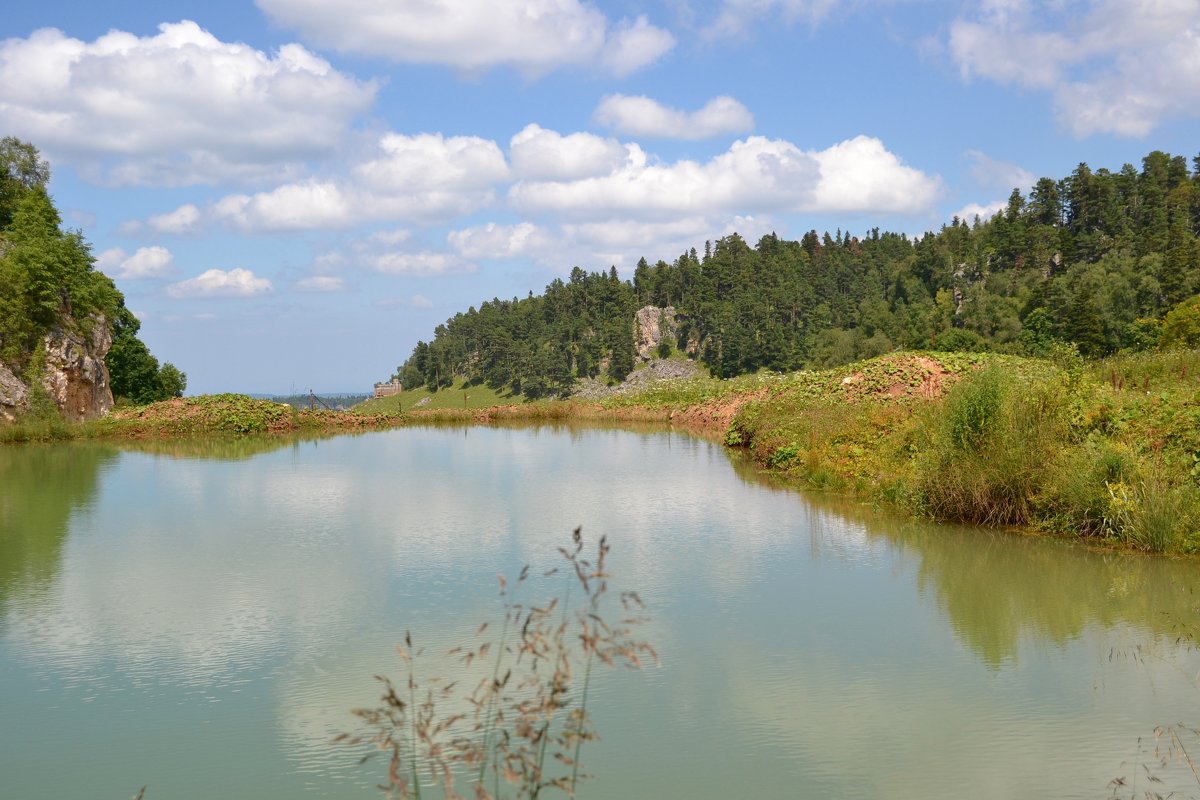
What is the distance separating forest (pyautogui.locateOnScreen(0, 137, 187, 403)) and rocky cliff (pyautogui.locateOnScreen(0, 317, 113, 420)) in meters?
0.37

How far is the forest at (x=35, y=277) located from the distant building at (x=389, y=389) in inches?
4074

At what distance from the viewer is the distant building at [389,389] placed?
6137 inches

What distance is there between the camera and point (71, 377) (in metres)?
39.3

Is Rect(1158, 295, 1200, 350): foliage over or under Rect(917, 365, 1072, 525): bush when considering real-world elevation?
over

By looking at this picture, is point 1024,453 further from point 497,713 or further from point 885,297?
point 885,297

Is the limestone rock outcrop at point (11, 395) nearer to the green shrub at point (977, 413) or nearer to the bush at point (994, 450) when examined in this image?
the bush at point (994, 450)

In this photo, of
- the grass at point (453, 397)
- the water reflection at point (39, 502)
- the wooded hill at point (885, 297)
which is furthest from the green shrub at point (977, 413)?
the grass at point (453, 397)

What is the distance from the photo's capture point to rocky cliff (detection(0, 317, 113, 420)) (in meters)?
35.5

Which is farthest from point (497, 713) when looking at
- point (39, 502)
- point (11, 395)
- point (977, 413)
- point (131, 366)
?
point (131, 366)

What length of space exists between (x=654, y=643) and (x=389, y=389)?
153792 mm

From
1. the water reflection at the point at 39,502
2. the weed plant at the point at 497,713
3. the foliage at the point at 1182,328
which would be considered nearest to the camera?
the weed plant at the point at 497,713

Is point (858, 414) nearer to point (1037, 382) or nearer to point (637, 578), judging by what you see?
point (1037, 382)

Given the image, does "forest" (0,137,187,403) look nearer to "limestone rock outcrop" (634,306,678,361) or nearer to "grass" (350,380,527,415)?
"grass" (350,380,527,415)

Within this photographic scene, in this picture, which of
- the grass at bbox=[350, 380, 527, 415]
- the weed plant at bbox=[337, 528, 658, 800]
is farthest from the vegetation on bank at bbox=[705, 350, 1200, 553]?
the grass at bbox=[350, 380, 527, 415]
